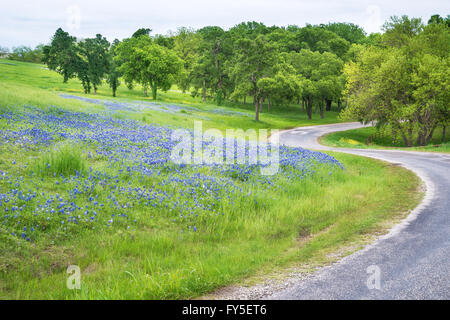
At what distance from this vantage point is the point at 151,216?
7332 millimetres

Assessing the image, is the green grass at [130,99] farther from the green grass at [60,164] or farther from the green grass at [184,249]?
the green grass at [184,249]

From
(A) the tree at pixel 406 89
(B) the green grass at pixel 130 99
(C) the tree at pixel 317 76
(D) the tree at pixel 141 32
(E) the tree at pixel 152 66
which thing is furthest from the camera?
(D) the tree at pixel 141 32

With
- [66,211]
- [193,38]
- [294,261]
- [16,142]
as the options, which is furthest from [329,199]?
[193,38]

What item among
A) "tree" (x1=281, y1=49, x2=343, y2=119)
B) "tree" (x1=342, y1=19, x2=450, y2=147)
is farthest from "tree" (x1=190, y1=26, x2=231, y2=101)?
"tree" (x1=342, y1=19, x2=450, y2=147)

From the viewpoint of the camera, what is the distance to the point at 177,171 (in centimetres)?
1020

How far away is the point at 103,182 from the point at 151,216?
1928mm

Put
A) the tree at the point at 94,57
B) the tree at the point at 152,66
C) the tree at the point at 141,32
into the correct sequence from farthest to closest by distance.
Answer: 1. the tree at the point at 141,32
2. the tree at the point at 94,57
3. the tree at the point at 152,66

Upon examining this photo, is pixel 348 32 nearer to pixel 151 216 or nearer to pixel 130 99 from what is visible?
pixel 130 99

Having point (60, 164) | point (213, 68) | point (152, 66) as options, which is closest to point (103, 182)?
point (60, 164)

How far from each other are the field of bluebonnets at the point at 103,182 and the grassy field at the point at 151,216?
0.11ft

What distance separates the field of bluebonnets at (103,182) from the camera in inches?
257

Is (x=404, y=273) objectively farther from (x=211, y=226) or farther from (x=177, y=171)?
(x=177, y=171)

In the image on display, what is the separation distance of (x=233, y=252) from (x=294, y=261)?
1235mm

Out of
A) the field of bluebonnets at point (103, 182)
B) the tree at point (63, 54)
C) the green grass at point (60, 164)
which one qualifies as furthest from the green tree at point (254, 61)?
the green grass at point (60, 164)
